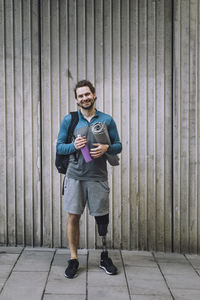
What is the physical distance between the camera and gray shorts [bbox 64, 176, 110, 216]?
440 cm

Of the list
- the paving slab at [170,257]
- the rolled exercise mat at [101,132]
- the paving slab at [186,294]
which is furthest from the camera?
the paving slab at [170,257]

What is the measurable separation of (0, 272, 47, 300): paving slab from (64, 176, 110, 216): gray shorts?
0.83 meters

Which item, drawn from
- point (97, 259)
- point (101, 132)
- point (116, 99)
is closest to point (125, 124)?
point (116, 99)

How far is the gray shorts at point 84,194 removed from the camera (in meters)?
4.40

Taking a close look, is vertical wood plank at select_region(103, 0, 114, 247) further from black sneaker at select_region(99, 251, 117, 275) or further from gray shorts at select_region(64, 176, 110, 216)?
gray shorts at select_region(64, 176, 110, 216)

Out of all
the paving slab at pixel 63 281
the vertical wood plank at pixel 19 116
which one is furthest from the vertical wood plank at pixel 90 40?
the paving slab at pixel 63 281

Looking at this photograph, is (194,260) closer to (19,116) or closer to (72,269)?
(72,269)

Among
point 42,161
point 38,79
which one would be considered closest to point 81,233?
point 42,161

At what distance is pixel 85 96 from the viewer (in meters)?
4.30

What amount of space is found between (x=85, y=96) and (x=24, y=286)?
216cm

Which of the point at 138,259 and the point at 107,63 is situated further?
the point at 107,63

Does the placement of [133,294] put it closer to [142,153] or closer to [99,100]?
[142,153]

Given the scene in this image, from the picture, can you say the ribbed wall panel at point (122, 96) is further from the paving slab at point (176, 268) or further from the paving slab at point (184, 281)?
the paving slab at point (184, 281)

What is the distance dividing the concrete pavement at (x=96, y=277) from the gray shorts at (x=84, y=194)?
74cm
